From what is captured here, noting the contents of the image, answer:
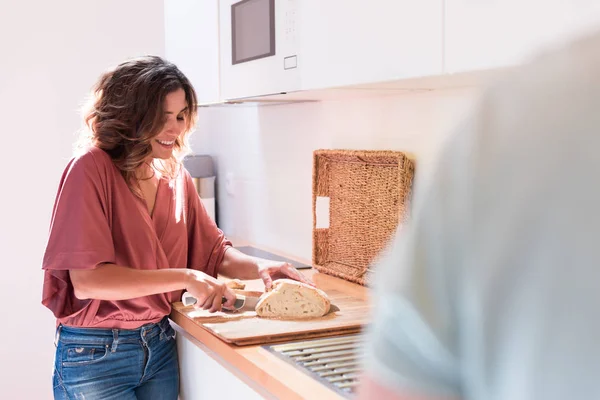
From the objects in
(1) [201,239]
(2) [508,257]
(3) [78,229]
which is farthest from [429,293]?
(1) [201,239]

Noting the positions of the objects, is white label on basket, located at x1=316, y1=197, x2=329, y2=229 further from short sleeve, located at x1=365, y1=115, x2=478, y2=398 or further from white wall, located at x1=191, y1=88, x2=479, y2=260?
short sleeve, located at x1=365, y1=115, x2=478, y2=398

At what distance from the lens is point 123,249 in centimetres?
181

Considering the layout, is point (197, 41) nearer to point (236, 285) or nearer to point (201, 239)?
point (201, 239)

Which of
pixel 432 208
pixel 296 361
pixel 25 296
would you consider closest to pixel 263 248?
pixel 25 296

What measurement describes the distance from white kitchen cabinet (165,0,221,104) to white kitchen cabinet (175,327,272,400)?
97 centimetres

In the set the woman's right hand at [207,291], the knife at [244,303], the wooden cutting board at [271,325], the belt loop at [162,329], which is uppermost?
the woman's right hand at [207,291]

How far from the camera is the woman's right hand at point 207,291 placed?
1.78m

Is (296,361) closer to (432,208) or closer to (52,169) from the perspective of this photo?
(432,208)

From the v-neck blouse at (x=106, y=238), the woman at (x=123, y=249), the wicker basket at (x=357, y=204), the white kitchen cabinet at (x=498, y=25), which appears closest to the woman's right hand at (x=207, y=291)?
the woman at (x=123, y=249)

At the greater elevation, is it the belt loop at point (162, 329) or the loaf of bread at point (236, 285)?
the loaf of bread at point (236, 285)

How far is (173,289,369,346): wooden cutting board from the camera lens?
160 centimetres

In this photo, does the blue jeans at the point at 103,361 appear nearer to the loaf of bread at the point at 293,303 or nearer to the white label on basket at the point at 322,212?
the loaf of bread at the point at 293,303

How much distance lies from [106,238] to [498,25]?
997 millimetres

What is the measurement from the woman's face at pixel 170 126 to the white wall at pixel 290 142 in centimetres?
58
